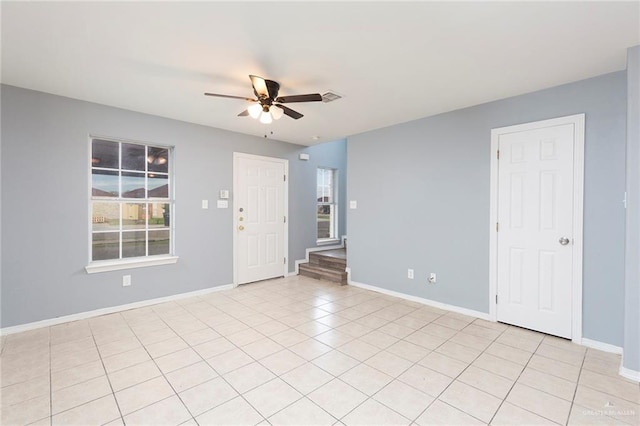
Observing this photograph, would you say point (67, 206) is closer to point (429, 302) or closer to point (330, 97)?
point (330, 97)

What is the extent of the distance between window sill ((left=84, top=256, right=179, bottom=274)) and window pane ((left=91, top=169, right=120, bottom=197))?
2.77ft

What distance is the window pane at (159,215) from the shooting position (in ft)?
13.0

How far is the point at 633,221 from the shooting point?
2.18 meters

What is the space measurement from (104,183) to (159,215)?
738 millimetres

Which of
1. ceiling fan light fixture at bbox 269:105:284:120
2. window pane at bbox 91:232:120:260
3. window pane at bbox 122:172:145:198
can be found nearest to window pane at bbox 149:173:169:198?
window pane at bbox 122:172:145:198

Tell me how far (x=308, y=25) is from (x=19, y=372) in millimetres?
3419

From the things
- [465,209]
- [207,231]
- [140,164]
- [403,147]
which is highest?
[403,147]

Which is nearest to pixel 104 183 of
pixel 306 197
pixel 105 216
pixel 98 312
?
pixel 105 216

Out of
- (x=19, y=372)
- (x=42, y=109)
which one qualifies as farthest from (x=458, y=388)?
(x=42, y=109)

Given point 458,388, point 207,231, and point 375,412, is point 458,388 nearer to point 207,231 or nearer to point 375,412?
point 375,412

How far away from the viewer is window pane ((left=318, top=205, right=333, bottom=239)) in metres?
6.62

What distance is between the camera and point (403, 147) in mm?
4184

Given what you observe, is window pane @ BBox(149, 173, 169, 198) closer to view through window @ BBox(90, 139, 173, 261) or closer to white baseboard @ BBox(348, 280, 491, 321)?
view through window @ BBox(90, 139, 173, 261)

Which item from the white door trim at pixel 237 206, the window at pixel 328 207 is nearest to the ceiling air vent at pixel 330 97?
the white door trim at pixel 237 206
